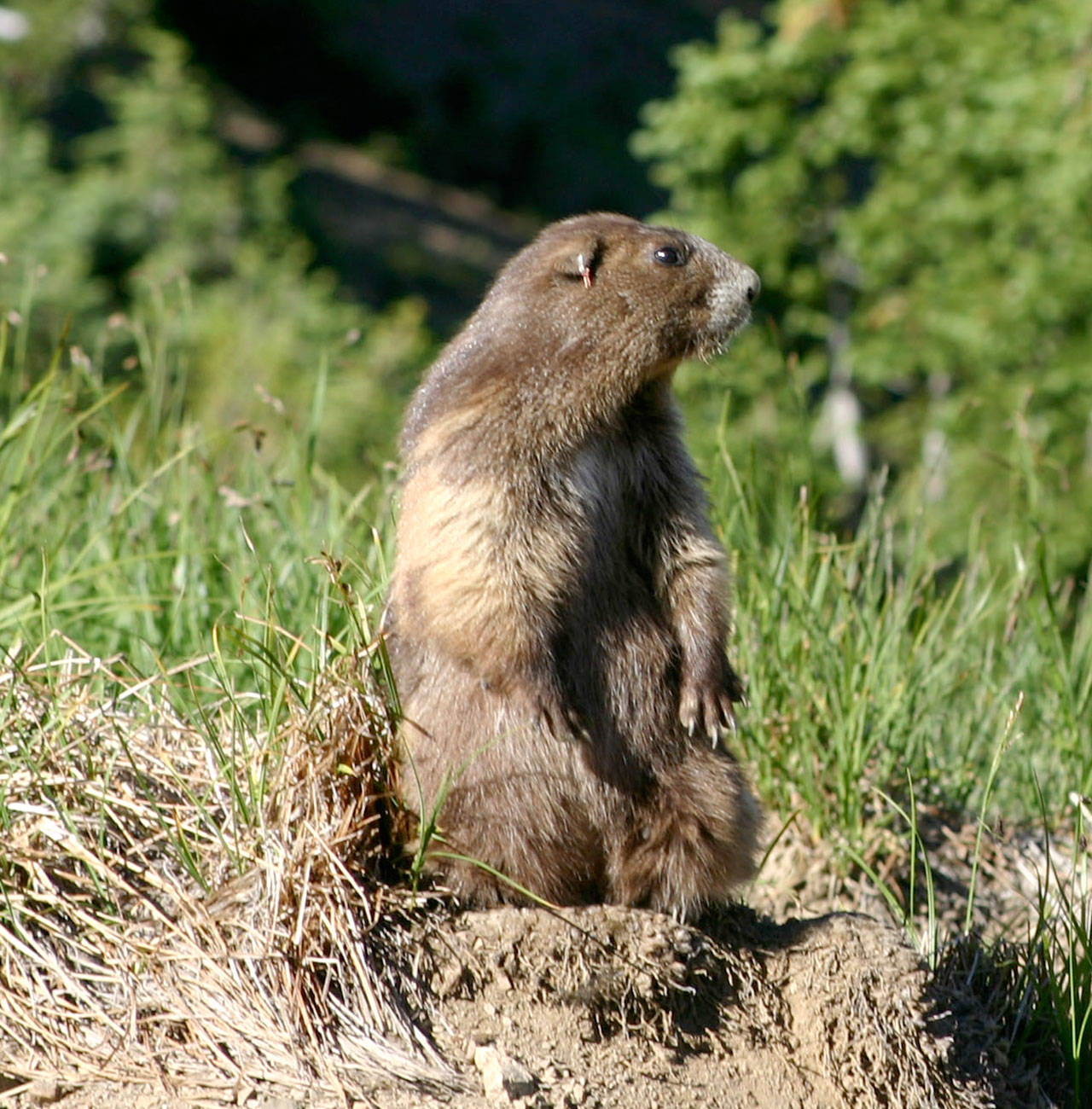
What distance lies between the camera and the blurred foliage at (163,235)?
15.3 m

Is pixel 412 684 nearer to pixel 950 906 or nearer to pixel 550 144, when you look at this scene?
pixel 950 906

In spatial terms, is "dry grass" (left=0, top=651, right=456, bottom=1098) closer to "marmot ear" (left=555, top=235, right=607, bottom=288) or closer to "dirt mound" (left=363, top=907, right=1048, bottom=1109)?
"dirt mound" (left=363, top=907, right=1048, bottom=1109)

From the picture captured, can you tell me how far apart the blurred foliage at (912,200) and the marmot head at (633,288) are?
8485 millimetres

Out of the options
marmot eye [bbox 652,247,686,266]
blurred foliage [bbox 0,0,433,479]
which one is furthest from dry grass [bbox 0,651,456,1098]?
blurred foliage [bbox 0,0,433,479]

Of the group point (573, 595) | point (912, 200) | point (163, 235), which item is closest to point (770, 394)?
point (912, 200)

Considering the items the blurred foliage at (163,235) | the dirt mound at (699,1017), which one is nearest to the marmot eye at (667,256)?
the dirt mound at (699,1017)

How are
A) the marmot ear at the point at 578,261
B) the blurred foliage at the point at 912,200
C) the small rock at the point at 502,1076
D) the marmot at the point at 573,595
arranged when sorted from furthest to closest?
the blurred foliage at the point at 912,200
the marmot ear at the point at 578,261
the marmot at the point at 573,595
the small rock at the point at 502,1076

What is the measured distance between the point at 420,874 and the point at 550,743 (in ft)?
1.28

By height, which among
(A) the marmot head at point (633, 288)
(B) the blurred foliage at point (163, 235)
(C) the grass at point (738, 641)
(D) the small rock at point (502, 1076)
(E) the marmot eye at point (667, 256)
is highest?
(E) the marmot eye at point (667, 256)

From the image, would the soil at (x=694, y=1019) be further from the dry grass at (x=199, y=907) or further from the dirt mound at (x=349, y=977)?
the dry grass at (x=199, y=907)

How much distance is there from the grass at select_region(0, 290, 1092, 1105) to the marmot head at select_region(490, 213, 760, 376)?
2.23 feet

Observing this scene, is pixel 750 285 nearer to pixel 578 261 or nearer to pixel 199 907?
pixel 578 261

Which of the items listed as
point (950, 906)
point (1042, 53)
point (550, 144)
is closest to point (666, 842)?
point (950, 906)

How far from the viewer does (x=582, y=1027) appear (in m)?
3.12
